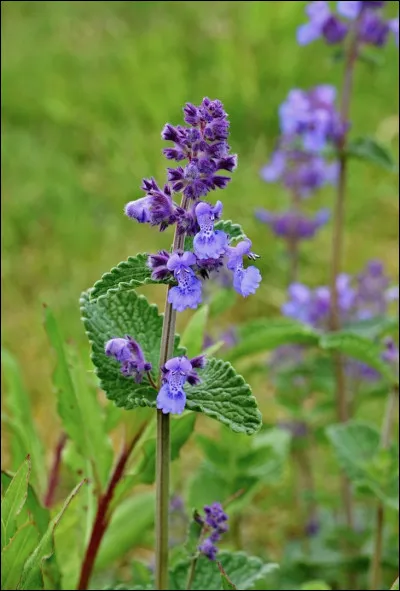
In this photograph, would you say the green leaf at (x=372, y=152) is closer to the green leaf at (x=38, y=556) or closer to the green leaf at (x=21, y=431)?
the green leaf at (x=21, y=431)

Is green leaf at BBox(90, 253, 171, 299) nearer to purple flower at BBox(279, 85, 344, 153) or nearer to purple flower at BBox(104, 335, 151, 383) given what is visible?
purple flower at BBox(104, 335, 151, 383)

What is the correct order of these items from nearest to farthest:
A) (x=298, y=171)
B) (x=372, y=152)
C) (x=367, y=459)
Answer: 1. (x=367, y=459)
2. (x=372, y=152)
3. (x=298, y=171)

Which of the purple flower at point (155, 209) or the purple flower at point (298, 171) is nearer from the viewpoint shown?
the purple flower at point (155, 209)

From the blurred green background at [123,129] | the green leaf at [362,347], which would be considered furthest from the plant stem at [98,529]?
the blurred green background at [123,129]

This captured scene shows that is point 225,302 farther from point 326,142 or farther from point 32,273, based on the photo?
point 32,273

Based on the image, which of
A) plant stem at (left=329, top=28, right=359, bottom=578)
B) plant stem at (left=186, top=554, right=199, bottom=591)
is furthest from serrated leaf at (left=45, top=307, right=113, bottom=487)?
plant stem at (left=329, top=28, right=359, bottom=578)

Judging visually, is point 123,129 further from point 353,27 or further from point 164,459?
point 164,459

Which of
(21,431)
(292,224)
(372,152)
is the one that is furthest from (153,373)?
(292,224)
